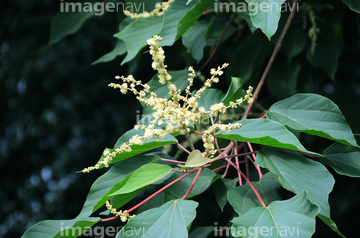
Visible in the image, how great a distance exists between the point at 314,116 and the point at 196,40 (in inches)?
23.8

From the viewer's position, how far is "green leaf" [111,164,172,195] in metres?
0.92

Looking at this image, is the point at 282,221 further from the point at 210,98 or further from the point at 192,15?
the point at 192,15

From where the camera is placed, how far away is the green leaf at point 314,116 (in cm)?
107

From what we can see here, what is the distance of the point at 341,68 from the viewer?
2309 mm

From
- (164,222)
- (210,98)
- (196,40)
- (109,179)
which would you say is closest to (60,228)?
(109,179)

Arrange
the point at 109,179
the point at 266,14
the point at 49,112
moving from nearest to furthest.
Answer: the point at 266,14 < the point at 109,179 < the point at 49,112

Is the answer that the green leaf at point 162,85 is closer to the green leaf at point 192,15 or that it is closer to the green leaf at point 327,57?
the green leaf at point 192,15

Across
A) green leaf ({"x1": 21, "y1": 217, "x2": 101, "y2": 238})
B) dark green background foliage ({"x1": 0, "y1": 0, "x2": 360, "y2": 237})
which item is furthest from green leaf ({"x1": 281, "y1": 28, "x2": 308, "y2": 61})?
dark green background foliage ({"x1": 0, "y1": 0, "x2": 360, "y2": 237})

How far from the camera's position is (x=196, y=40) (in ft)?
5.02

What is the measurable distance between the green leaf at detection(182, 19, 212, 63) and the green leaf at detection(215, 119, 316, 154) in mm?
533

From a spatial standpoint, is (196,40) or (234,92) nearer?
(234,92)

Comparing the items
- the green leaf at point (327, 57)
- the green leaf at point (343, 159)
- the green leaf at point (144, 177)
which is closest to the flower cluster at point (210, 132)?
the green leaf at point (144, 177)

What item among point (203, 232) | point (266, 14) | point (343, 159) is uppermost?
point (266, 14)

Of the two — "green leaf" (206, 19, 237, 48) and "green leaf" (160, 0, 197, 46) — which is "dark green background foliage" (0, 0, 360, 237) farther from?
"green leaf" (160, 0, 197, 46)
